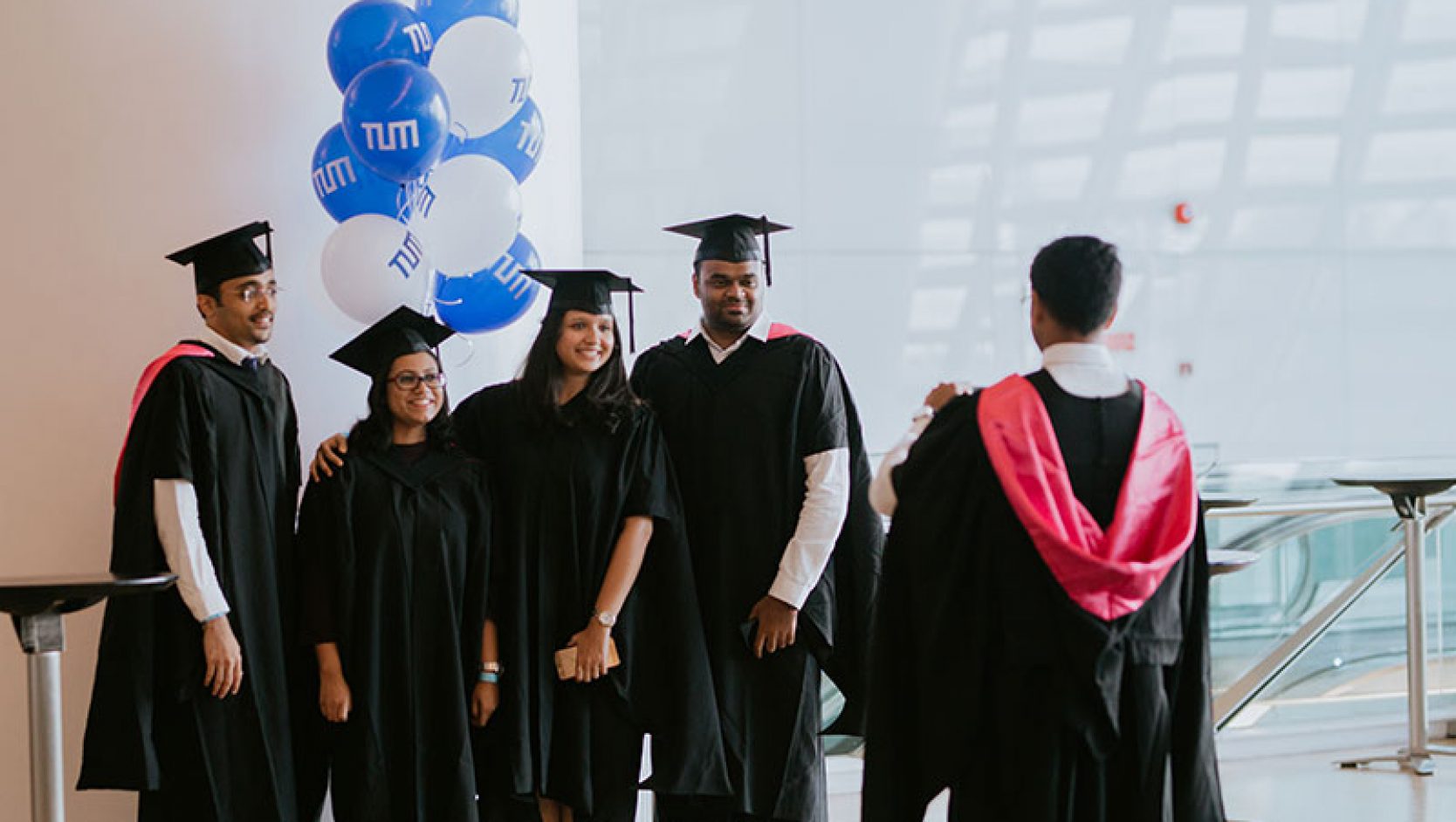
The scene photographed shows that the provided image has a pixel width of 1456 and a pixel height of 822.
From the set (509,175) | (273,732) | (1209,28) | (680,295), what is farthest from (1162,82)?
(273,732)

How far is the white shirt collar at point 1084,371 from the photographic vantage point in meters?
2.57

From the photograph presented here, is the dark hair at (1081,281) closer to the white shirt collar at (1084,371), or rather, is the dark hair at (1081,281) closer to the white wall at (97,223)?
the white shirt collar at (1084,371)

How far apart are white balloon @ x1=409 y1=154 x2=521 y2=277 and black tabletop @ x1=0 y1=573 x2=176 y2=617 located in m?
1.34

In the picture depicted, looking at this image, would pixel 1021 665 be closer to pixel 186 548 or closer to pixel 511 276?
pixel 186 548

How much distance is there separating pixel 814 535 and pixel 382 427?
1.05 meters

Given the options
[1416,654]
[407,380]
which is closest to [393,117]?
[407,380]

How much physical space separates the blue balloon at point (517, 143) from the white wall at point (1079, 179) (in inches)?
85.4

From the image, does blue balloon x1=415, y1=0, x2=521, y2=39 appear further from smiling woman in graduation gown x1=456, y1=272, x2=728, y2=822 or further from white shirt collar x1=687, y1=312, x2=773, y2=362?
white shirt collar x1=687, y1=312, x2=773, y2=362

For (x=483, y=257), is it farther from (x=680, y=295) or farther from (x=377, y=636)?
(x=680, y=295)

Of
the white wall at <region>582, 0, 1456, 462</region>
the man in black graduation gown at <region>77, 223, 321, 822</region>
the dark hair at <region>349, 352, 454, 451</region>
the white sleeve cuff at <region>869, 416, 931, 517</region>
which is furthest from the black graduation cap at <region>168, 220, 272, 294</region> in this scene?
the white wall at <region>582, 0, 1456, 462</region>

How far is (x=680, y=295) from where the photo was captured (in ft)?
21.0

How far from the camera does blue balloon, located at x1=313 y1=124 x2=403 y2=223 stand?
3.69 metres

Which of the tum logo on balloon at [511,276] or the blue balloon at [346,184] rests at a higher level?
the blue balloon at [346,184]

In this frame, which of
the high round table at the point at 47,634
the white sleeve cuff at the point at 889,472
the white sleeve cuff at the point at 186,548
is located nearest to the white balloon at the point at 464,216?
the white sleeve cuff at the point at 186,548
